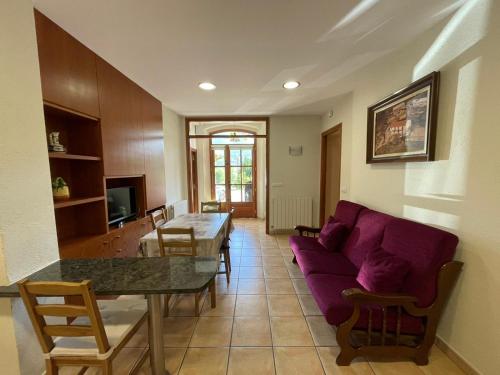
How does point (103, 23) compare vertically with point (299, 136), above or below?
above

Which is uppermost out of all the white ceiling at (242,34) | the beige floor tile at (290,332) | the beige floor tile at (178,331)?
the white ceiling at (242,34)

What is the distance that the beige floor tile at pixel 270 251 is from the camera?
3672 mm

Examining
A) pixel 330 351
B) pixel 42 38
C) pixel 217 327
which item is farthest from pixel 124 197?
pixel 330 351

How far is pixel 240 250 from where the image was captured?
386 cm

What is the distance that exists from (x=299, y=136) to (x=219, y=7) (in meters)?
3.27

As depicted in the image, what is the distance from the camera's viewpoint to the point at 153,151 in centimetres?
333

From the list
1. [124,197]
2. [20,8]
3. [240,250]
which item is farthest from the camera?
[240,250]

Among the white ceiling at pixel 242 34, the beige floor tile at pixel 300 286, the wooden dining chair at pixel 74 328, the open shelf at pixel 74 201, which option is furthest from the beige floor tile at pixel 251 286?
the white ceiling at pixel 242 34

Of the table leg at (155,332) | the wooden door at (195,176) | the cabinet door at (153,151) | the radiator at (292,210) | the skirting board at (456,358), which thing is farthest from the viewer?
the wooden door at (195,176)

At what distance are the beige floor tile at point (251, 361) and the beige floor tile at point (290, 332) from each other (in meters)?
0.15

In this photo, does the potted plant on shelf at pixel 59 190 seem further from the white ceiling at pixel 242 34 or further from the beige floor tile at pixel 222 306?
the beige floor tile at pixel 222 306

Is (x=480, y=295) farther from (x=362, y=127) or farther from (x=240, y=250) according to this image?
(x=240, y=250)

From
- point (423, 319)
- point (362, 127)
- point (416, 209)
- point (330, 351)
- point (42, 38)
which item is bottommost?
point (330, 351)

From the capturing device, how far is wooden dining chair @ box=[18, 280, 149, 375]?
Answer: 101cm
